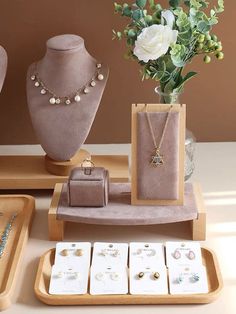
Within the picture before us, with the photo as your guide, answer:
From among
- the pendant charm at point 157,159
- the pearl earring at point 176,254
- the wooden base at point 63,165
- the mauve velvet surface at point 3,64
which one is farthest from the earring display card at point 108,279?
the mauve velvet surface at point 3,64

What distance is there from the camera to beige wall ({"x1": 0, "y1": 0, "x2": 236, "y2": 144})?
1.68 m

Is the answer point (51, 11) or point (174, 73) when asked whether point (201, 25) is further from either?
point (51, 11)

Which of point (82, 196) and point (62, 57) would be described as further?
point (62, 57)

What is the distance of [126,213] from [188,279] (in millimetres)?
198

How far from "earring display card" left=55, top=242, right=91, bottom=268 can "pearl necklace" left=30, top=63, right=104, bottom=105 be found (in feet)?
1.11

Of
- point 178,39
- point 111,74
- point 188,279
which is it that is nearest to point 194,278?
point 188,279

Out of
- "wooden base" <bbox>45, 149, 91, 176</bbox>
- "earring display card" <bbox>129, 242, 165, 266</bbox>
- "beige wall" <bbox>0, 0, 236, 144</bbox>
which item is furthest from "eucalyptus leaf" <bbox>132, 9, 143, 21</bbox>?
"earring display card" <bbox>129, 242, 165, 266</bbox>

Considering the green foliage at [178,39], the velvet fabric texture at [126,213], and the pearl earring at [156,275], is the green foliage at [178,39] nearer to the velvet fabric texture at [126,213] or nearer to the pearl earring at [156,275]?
the velvet fabric texture at [126,213]

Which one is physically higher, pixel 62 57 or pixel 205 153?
pixel 62 57

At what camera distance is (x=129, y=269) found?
51.1 inches

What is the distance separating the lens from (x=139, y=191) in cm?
142

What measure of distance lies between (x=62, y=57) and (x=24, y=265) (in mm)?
456

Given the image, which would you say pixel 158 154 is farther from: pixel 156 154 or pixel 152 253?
pixel 152 253

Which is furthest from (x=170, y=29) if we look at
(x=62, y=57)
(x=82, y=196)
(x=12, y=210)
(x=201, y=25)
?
(x=12, y=210)
